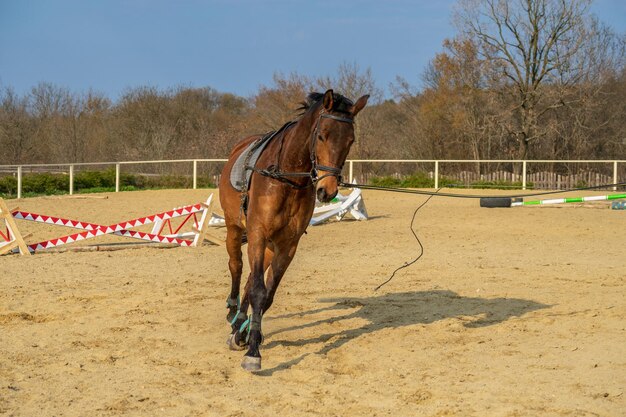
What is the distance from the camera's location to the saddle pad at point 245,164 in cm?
696

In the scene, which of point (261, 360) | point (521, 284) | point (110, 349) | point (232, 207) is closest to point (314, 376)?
→ point (261, 360)

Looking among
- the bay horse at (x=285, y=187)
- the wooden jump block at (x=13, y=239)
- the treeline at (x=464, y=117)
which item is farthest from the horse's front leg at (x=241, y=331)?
the treeline at (x=464, y=117)

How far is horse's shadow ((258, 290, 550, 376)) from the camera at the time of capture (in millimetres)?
7098

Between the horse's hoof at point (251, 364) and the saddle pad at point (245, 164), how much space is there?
1.76m

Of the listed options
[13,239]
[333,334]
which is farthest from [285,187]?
[13,239]

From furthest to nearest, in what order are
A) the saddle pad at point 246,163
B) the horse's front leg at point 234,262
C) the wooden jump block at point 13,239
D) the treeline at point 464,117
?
the treeline at point 464,117 < the wooden jump block at point 13,239 < the horse's front leg at point 234,262 < the saddle pad at point 246,163

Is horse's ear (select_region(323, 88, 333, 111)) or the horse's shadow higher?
horse's ear (select_region(323, 88, 333, 111))

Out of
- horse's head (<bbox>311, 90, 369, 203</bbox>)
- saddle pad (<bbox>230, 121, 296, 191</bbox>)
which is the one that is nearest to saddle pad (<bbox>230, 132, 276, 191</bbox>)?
saddle pad (<bbox>230, 121, 296, 191</bbox>)

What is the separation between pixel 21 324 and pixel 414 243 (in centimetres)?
870

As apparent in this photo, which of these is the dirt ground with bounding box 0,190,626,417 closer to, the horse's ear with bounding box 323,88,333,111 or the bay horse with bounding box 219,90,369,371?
the bay horse with bounding box 219,90,369,371

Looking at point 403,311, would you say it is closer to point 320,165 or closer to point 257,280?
point 257,280

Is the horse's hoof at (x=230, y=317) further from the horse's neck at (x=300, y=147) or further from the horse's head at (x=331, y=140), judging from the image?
the horse's head at (x=331, y=140)

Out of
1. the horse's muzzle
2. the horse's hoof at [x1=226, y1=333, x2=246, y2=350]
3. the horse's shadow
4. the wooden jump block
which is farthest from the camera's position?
the wooden jump block

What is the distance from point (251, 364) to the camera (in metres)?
5.84
